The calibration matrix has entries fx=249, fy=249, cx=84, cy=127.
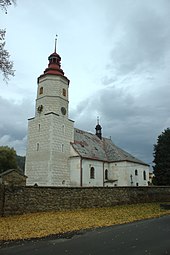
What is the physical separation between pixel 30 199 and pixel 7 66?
9113mm

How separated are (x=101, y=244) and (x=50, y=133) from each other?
25423 millimetres

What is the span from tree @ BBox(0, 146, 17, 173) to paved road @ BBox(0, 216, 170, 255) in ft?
143

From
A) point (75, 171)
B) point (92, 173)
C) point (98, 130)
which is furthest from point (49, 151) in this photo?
point (98, 130)

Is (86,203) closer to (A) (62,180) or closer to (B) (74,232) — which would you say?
(B) (74,232)

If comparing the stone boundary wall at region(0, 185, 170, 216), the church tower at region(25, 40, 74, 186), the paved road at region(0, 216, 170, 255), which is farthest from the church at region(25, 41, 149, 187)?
the paved road at region(0, 216, 170, 255)

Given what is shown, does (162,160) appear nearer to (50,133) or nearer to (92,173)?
(92,173)

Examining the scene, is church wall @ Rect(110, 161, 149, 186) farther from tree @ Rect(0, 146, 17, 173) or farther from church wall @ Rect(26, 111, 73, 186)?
tree @ Rect(0, 146, 17, 173)

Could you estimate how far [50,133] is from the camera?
3231cm

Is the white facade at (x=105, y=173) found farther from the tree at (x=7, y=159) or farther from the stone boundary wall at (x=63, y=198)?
the tree at (x=7, y=159)

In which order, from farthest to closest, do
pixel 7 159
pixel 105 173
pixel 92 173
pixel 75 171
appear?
1. pixel 7 159
2. pixel 105 173
3. pixel 92 173
4. pixel 75 171

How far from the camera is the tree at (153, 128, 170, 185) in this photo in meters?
29.0

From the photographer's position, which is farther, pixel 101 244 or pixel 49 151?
pixel 49 151

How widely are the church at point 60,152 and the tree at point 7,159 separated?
18196 millimetres

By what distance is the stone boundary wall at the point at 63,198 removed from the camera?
14570mm
